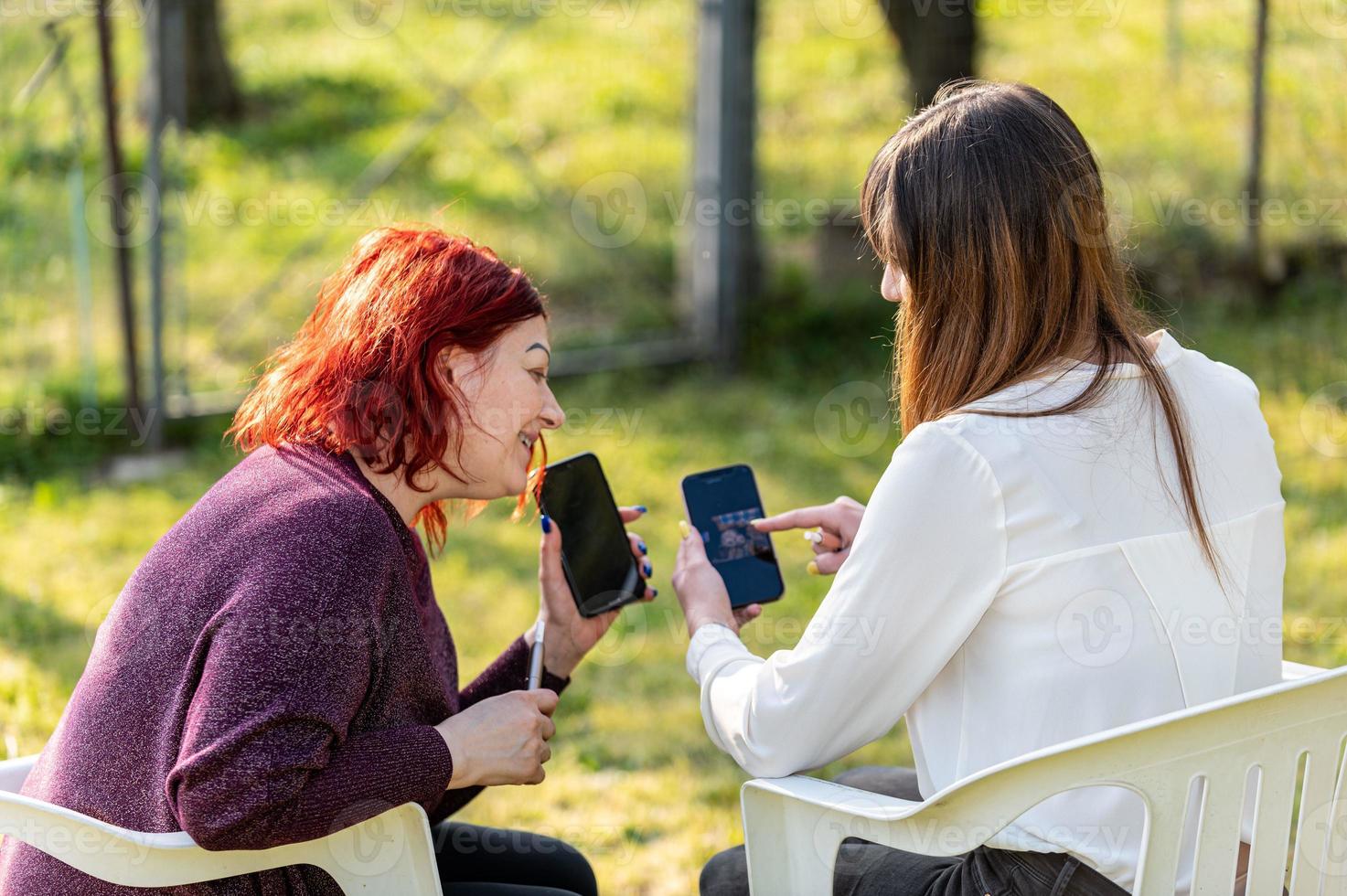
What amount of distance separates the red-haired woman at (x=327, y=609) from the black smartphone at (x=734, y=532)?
0.35m

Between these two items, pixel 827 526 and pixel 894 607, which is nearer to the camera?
pixel 894 607

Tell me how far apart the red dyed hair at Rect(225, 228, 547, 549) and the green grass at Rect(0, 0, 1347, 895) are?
155 centimetres

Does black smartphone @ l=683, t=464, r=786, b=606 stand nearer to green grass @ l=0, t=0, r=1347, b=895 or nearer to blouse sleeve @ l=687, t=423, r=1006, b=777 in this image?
blouse sleeve @ l=687, t=423, r=1006, b=777

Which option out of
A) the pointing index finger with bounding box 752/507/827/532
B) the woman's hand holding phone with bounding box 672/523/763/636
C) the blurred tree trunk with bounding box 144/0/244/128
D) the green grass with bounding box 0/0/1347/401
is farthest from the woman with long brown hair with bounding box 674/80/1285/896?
the blurred tree trunk with bounding box 144/0/244/128

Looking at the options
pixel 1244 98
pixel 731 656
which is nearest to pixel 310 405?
pixel 731 656

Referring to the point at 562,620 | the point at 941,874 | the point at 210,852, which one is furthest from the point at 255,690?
the point at 941,874

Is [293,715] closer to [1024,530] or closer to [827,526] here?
[1024,530]

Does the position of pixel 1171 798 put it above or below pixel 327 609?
below

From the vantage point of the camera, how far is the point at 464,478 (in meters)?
2.11

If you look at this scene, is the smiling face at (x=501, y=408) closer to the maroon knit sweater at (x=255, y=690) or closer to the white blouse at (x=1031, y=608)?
the maroon knit sweater at (x=255, y=690)

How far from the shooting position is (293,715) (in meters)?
1.67

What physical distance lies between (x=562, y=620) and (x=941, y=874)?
2.63 feet

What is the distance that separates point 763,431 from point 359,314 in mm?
4573

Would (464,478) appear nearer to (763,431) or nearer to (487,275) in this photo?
(487,275)
